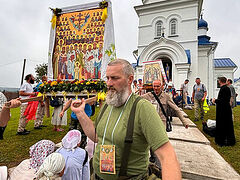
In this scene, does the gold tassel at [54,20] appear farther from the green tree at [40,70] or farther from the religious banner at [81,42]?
the green tree at [40,70]

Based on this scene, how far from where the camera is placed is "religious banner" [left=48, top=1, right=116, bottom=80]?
3.50 metres

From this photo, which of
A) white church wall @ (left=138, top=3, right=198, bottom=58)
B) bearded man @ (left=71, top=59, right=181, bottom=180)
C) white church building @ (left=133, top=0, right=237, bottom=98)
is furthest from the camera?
white church wall @ (left=138, top=3, right=198, bottom=58)

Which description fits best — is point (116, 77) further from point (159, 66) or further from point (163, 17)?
point (163, 17)

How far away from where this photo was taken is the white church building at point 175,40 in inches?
605

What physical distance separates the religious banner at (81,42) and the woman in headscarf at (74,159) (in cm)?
156

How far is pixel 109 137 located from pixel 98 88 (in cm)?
187

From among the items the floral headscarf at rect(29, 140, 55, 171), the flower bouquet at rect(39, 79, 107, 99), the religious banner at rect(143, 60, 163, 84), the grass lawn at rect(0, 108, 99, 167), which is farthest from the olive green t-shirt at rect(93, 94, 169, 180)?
the religious banner at rect(143, 60, 163, 84)

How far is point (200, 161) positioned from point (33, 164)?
326cm

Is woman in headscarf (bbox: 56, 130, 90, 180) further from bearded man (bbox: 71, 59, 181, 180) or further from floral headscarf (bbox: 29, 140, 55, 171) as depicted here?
bearded man (bbox: 71, 59, 181, 180)

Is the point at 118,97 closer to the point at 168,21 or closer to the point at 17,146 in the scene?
the point at 17,146

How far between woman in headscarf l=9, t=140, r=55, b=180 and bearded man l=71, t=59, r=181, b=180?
1432 mm

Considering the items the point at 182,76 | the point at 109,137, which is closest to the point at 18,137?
the point at 109,137

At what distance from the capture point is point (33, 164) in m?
2.40

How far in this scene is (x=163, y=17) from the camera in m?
18.3
